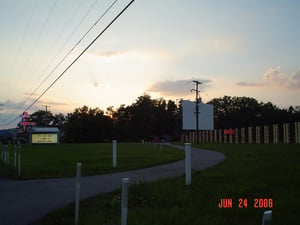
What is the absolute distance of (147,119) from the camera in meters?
135

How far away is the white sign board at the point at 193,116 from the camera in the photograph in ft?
245

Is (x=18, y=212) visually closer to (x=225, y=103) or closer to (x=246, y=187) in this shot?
(x=246, y=187)

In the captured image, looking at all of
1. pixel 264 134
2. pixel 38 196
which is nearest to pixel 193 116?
pixel 264 134

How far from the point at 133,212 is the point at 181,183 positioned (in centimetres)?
346

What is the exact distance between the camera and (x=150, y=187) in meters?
10.7

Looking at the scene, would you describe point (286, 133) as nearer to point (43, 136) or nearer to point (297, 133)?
point (297, 133)

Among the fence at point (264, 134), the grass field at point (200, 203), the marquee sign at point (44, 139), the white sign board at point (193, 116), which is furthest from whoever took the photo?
the marquee sign at point (44, 139)

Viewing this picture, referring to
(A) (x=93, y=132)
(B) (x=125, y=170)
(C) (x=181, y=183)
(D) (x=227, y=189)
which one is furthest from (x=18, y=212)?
(A) (x=93, y=132)

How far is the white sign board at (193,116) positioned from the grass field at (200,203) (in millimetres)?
62591

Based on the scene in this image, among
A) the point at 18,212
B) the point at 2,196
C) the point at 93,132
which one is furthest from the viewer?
the point at 93,132

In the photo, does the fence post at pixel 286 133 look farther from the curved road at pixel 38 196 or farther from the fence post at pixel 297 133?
the curved road at pixel 38 196

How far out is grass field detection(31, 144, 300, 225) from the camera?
7230mm

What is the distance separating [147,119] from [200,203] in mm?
126968

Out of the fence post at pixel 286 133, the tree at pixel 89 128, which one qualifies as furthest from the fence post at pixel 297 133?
the tree at pixel 89 128
